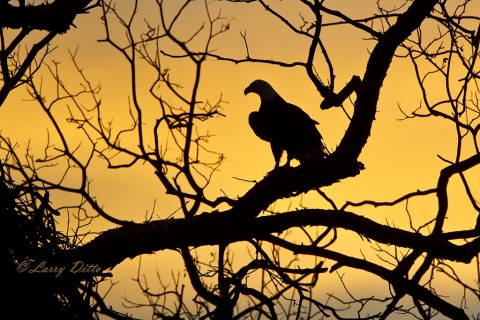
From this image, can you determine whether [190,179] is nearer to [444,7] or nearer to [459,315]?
[444,7]

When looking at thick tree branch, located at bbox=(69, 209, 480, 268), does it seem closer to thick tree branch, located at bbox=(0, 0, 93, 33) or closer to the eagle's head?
thick tree branch, located at bbox=(0, 0, 93, 33)

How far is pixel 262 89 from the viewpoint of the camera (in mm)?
9672

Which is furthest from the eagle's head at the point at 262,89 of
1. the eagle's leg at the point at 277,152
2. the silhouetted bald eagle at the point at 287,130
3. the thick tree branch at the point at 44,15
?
the thick tree branch at the point at 44,15

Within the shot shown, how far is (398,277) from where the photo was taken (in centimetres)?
481

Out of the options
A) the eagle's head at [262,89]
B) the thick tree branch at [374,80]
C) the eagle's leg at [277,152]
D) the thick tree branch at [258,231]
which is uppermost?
the eagle's head at [262,89]

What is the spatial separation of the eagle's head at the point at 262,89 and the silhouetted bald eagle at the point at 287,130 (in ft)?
0.46

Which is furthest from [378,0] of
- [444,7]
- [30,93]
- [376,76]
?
[30,93]

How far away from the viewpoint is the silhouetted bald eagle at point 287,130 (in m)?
8.22

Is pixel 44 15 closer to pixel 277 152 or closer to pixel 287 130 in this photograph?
pixel 287 130

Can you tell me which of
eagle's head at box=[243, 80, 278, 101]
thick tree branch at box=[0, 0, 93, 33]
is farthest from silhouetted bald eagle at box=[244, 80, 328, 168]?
thick tree branch at box=[0, 0, 93, 33]

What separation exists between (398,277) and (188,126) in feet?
10.2

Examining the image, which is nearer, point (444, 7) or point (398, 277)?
point (398, 277)

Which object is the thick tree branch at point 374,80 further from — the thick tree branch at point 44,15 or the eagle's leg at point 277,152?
the eagle's leg at point 277,152

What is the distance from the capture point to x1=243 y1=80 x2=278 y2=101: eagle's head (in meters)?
9.50
